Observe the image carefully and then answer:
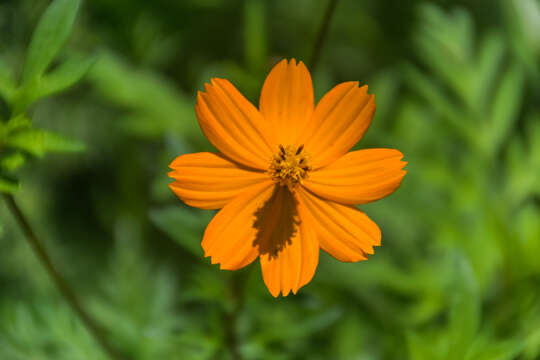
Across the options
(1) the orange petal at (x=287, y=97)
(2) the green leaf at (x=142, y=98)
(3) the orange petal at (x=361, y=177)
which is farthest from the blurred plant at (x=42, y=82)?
(2) the green leaf at (x=142, y=98)

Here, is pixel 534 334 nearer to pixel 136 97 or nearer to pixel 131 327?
pixel 131 327

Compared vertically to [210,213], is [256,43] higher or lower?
higher

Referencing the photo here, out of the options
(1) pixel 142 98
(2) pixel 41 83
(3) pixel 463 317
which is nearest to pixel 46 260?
(2) pixel 41 83

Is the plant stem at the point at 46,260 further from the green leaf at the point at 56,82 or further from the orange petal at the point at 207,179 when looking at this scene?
the orange petal at the point at 207,179

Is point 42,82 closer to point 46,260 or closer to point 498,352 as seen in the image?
point 46,260

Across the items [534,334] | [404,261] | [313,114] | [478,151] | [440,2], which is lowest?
[534,334]

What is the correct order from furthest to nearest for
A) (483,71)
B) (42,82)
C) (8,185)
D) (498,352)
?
(483,71) < (498,352) < (42,82) < (8,185)

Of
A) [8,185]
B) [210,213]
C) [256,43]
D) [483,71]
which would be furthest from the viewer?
[256,43]

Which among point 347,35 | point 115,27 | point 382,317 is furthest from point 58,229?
point 347,35
